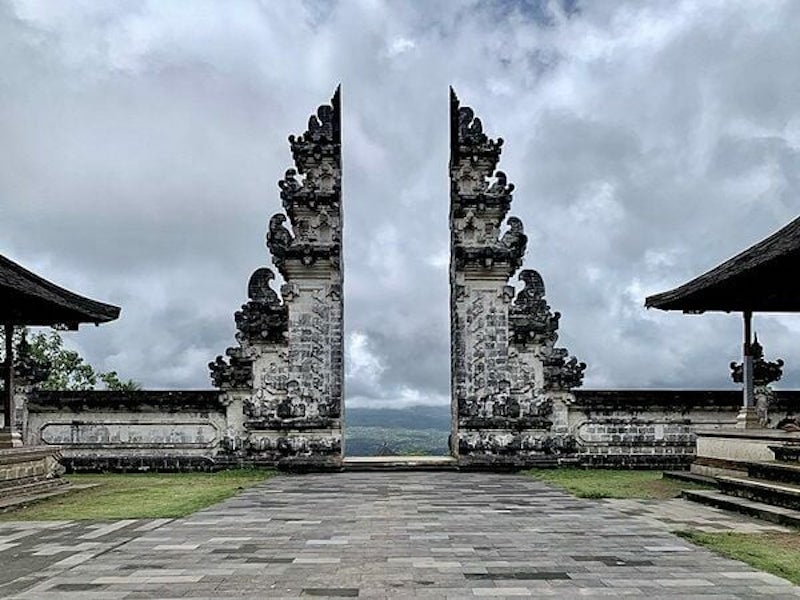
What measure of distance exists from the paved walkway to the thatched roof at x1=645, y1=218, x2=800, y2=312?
444 centimetres

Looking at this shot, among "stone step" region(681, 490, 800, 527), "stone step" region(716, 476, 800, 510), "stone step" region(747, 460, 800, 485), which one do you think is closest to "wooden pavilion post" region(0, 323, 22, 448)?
"stone step" region(681, 490, 800, 527)

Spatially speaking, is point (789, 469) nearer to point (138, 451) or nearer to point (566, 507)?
point (566, 507)

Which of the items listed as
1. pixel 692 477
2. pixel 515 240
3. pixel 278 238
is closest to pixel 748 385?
pixel 692 477

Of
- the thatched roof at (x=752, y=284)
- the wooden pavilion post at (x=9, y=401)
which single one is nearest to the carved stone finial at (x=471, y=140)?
the thatched roof at (x=752, y=284)

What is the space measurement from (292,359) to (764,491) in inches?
457

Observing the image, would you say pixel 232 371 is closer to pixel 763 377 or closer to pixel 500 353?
pixel 500 353

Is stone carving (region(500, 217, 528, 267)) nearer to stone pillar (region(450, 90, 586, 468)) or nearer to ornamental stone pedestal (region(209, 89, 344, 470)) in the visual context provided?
stone pillar (region(450, 90, 586, 468))

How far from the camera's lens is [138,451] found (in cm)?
2052

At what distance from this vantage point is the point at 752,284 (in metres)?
16.1

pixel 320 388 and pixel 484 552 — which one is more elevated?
pixel 320 388

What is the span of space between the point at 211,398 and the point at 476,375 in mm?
6617

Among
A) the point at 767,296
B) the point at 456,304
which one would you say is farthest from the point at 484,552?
the point at 456,304

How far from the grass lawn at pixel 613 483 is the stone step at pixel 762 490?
1085 mm

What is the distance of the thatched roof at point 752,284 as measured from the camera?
565 inches
